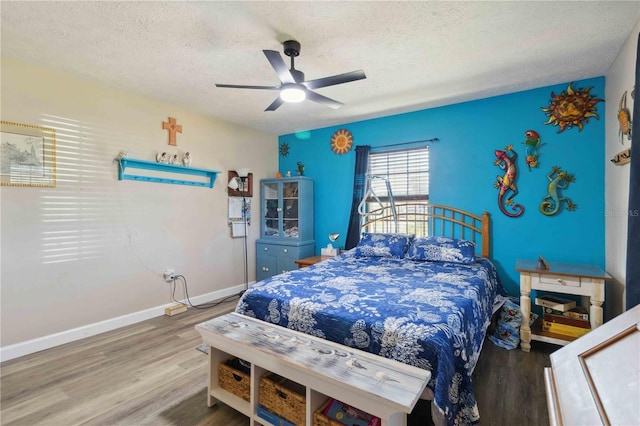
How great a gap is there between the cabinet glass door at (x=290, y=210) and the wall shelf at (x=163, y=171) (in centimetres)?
102

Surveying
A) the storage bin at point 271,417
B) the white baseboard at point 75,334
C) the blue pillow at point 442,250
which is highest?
the blue pillow at point 442,250

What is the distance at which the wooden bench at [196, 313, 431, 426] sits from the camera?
1216mm

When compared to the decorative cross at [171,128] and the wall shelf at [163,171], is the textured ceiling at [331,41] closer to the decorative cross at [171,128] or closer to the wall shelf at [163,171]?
the decorative cross at [171,128]

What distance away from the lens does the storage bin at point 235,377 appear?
1717 mm

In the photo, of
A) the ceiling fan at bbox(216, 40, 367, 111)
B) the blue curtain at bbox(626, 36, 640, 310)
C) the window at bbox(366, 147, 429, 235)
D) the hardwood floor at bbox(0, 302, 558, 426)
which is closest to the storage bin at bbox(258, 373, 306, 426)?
the hardwood floor at bbox(0, 302, 558, 426)

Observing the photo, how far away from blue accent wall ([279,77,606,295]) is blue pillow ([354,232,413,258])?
2.35 feet

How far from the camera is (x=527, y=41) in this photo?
7.14 feet

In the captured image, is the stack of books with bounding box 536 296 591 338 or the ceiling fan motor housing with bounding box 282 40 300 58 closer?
the ceiling fan motor housing with bounding box 282 40 300 58

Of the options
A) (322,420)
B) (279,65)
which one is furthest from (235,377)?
(279,65)

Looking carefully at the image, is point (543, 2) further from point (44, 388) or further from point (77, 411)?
point (44, 388)

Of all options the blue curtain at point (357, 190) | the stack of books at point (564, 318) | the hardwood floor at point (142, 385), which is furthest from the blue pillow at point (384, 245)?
the stack of books at point (564, 318)

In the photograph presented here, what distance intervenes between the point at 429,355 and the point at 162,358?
2.09m

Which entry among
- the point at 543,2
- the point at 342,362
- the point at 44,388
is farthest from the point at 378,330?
the point at 44,388

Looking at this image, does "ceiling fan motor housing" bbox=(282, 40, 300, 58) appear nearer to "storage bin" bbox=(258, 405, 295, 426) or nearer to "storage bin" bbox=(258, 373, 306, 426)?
"storage bin" bbox=(258, 373, 306, 426)
